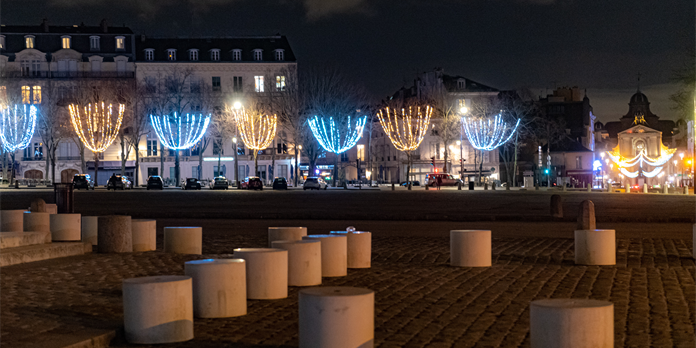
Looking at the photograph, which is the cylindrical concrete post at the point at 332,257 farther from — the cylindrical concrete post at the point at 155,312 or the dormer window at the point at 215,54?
the dormer window at the point at 215,54

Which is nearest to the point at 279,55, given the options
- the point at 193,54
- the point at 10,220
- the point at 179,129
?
the point at 193,54

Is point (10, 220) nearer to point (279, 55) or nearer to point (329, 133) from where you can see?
point (329, 133)

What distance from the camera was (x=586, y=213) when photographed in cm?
1633

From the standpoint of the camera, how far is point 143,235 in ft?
48.3

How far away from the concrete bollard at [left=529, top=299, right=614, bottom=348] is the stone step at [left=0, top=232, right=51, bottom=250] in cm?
945

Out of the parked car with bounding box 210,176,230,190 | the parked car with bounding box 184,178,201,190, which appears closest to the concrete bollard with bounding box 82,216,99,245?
the parked car with bounding box 184,178,201,190

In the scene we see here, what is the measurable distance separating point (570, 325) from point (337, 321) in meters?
1.79

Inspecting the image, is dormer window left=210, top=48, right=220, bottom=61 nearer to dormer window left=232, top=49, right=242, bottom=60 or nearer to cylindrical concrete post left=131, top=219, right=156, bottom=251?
dormer window left=232, top=49, right=242, bottom=60

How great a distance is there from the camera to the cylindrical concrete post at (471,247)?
13.5 m

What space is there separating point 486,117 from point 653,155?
44.0 m

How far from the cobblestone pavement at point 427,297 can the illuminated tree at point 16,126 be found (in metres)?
73.9

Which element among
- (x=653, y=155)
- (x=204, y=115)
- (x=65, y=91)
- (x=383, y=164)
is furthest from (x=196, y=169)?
(x=653, y=155)

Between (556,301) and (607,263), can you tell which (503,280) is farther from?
(556,301)

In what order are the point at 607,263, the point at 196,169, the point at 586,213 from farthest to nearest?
the point at 196,169, the point at 586,213, the point at 607,263
